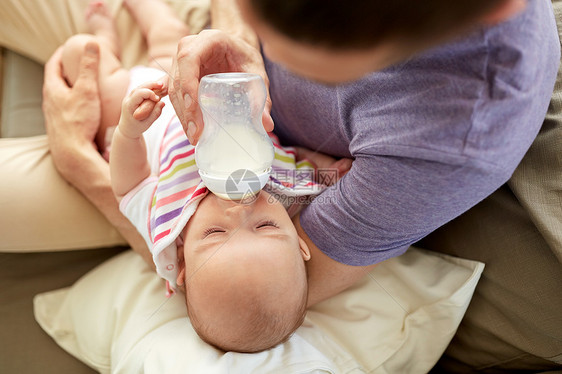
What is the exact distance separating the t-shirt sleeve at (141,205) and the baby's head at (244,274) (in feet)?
0.46

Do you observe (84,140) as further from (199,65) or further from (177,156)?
(199,65)

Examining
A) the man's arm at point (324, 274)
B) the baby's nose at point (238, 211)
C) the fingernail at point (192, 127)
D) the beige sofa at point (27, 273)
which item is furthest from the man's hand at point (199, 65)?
the beige sofa at point (27, 273)

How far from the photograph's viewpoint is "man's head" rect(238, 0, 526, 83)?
389mm

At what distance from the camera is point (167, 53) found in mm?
1134

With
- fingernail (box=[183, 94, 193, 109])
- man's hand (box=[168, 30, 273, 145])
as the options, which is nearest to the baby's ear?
man's hand (box=[168, 30, 273, 145])

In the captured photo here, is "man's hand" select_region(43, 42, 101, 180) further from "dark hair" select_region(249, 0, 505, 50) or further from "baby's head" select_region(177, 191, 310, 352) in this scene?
"dark hair" select_region(249, 0, 505, 50)

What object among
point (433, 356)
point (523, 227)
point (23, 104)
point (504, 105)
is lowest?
point (433, 356)

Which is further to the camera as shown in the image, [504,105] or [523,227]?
[523,227]

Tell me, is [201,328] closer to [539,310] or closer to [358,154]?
[358,154]

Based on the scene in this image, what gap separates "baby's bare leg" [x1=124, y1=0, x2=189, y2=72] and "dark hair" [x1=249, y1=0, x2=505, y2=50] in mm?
768

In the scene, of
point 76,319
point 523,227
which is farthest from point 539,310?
point 76,319

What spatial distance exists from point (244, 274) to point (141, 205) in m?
0.32

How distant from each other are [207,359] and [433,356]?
1.62ft

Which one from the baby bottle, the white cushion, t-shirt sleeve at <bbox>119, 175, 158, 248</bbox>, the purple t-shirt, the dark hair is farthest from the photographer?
t-shirt sleeve at <bbox>119, 175, 158, 248</bbox>
